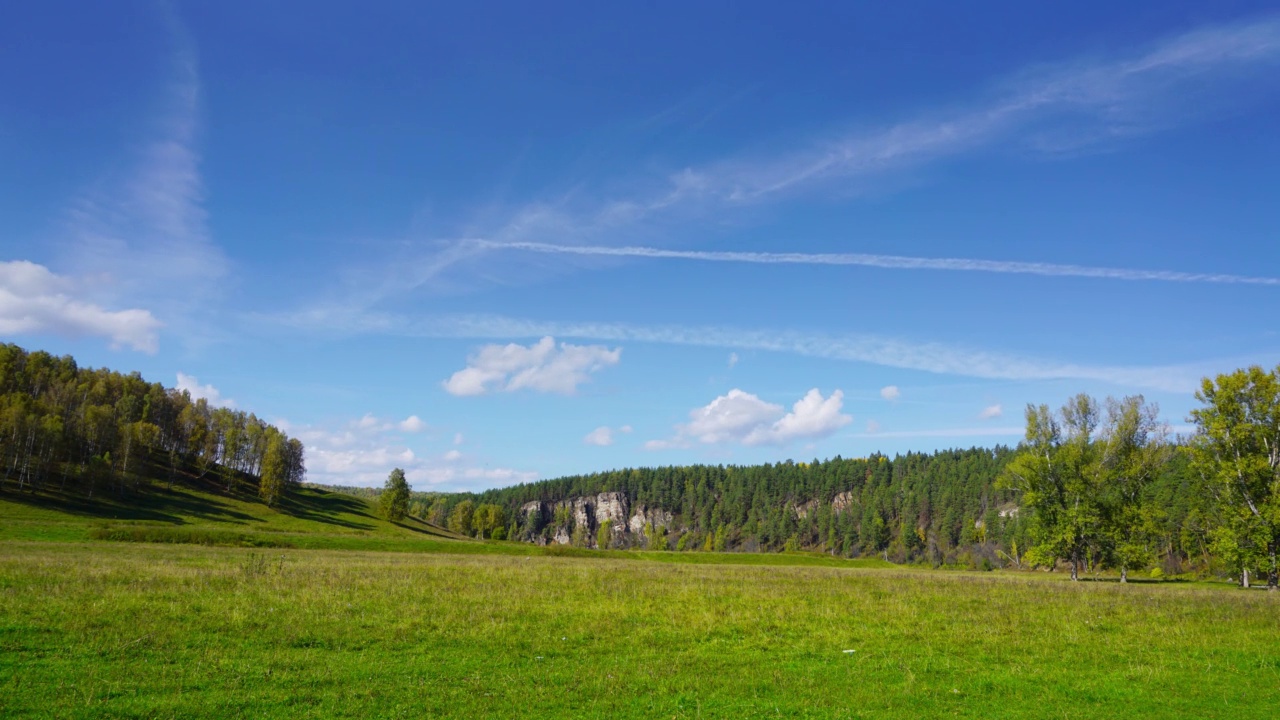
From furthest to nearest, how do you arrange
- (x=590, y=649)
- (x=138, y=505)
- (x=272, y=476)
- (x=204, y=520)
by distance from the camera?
(x=272, y=476) → (x=138, y=505) → (x=204, y=520) → (x=590, y=649)

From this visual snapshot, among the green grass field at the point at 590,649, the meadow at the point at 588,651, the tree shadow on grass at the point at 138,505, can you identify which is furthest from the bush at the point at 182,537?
the meadow at the point at 588,651

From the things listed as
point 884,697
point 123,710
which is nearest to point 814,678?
point 884,697

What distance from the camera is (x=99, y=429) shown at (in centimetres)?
11581

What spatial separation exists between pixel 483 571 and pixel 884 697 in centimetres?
2785

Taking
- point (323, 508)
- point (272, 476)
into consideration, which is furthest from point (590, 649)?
point (323, 508)

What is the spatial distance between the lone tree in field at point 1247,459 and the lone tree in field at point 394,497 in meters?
137

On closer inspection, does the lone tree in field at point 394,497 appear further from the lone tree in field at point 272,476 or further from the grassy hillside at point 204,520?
the lone tree in field at point 272,476

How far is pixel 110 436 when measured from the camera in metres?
118

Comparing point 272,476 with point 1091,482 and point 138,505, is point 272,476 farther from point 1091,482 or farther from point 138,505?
point 1091,482

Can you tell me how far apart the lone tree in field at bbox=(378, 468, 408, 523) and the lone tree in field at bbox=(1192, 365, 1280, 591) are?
136910 millimetres

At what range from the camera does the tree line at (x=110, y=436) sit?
330ft

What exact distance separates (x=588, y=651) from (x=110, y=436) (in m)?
138

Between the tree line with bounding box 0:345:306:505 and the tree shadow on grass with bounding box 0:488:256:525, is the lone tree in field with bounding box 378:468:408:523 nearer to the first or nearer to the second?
the tree line with bounding box 0:345:306:505

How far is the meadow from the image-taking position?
13.4m
